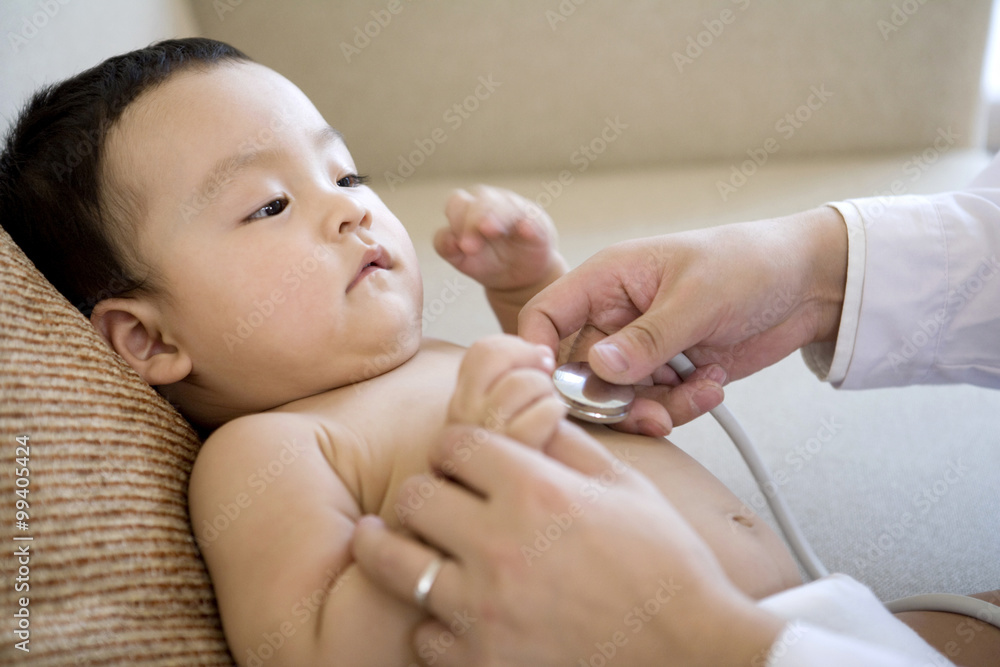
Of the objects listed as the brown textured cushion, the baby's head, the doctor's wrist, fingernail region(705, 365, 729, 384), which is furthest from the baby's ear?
the doctor's wrist

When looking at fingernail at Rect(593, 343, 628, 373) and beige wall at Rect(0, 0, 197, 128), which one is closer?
fingernail at Rect(593, 343, 628, 373)

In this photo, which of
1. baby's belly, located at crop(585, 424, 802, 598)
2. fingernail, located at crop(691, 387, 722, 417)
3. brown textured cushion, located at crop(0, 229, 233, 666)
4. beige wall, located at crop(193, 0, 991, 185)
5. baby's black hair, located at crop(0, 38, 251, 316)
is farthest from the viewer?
beige wall, located at crop(193, 0, 991, 185)

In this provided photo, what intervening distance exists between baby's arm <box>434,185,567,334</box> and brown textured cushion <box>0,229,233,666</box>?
17.1 inches

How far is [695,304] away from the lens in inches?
34.4

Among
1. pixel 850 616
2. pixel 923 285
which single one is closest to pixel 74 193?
pixel 850 616

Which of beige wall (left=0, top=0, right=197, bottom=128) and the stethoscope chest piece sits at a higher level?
beige wall (left=0, top=0, right=197, bottom=128)

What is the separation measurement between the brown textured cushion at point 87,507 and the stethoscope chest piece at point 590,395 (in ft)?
1.25

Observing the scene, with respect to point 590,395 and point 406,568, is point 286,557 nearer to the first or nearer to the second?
point 406,568

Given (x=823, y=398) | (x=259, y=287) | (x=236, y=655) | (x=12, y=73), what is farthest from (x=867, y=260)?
(x=12, y=73)

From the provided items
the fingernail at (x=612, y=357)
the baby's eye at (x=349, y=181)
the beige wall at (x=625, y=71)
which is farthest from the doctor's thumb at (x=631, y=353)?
the beige wall at (x=625, y=71)

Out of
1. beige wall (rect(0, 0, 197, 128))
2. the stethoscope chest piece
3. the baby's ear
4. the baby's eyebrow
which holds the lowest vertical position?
the stethoscope chest piece

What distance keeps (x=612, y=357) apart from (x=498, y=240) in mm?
304

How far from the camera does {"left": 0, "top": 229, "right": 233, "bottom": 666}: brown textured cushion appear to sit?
0.53 m

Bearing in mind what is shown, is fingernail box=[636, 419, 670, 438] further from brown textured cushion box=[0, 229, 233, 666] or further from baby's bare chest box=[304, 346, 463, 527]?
brown textured cushion box=[0, 229, 233, 666]
